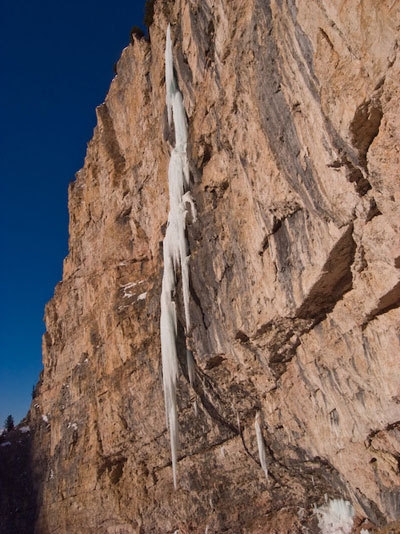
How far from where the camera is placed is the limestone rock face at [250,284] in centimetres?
844

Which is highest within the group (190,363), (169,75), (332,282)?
(169,75)

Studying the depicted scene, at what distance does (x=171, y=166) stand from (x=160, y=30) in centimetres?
621

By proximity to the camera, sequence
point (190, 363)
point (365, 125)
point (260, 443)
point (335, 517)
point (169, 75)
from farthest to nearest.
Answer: point (169, 75) < point (190, 363) < point (260, 443) < point (335, 517) < point (365, 125)

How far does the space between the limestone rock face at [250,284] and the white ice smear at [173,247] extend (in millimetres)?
428

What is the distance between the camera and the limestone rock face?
8.44 meters

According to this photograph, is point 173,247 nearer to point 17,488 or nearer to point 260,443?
point 260,443

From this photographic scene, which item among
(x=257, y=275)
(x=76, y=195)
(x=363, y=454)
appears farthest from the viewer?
(x=76, y=195)

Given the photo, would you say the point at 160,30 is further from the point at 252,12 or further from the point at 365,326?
the point at 365,326

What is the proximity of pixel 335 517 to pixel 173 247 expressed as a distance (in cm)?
1080

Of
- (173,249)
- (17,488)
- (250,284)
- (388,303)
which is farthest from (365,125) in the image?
(17,488)

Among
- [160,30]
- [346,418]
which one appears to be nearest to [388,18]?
[346,418]

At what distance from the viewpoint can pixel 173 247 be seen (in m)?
17.0

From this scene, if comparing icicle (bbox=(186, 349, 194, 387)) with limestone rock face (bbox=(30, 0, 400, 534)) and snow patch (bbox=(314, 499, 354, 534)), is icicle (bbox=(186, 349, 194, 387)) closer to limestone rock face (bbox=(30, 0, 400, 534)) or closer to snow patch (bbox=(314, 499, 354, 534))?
limestone rock face (bbox=(30, 0, 400, 534))

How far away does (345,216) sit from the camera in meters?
9.04
